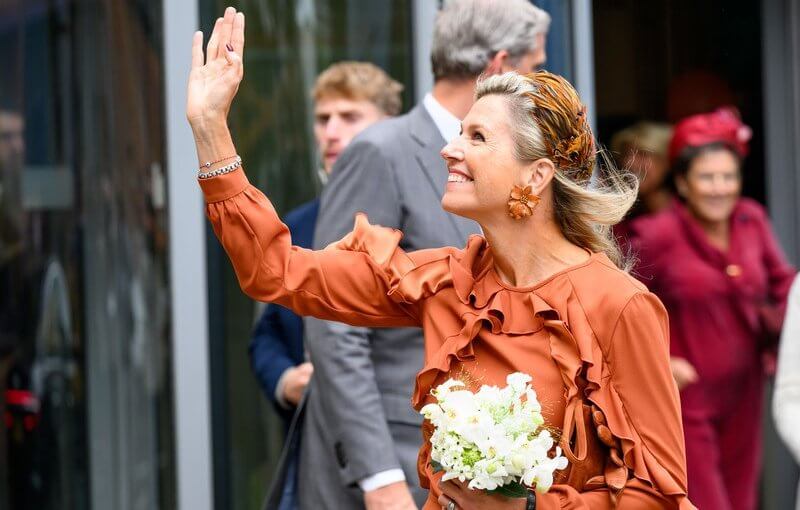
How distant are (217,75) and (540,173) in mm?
643

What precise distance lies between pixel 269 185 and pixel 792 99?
2194 mm

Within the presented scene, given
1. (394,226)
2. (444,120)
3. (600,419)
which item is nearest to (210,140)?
(600,419)

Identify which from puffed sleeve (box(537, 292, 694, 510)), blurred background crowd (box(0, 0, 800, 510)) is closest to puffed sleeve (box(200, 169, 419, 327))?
puffed sleeve (box(537, 292, 694, 510))

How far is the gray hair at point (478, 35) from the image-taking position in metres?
3.62

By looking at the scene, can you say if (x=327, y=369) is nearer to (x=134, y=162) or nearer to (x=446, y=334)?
(x=446, y=334)

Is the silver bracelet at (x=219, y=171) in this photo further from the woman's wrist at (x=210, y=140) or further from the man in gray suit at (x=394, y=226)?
the man in gray suit at (x=394, y=226)

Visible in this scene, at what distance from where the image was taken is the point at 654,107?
5.53 metres

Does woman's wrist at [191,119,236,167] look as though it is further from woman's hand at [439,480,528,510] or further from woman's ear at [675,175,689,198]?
woman's ear at [675,175,689,198]

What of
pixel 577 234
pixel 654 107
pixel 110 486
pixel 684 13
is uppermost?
pixel 684 13

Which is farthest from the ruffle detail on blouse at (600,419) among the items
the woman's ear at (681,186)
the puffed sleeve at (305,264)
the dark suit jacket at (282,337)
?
the woman's ear at (681,186)

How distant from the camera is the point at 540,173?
8.64 feet

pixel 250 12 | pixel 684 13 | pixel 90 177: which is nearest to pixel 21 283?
pixel 90 177

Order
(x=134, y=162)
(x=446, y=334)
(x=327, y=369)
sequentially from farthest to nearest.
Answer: (x=134, y=162) → (x=327, y=369) → (x=446, y=334)

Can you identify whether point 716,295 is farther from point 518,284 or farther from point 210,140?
point 210,140
